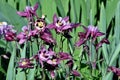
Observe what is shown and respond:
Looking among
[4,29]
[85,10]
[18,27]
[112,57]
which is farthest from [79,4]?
[4,29]

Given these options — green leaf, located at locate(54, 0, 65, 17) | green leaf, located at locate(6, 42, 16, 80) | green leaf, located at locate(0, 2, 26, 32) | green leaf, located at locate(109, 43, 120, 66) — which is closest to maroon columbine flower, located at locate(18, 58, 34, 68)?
green leaf, located at locate(6, 42, 16, 80)

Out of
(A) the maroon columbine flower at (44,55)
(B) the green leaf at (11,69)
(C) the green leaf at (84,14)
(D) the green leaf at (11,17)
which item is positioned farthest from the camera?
(C) the green leaf at (84,14)

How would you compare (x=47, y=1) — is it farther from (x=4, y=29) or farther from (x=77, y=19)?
(x=4, y=29)

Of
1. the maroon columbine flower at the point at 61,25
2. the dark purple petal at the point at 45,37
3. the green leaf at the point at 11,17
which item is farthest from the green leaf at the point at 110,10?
the dark purple petal at the point at 45,37

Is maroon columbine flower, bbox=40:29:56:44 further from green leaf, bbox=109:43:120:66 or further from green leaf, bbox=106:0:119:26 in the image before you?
green leaf, bbox=106:0:119:26

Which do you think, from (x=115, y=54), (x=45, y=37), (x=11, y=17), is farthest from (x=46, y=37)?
(x=11, y=17)

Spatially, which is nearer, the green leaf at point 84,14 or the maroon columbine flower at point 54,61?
the maroon columbine flower at point 54,61

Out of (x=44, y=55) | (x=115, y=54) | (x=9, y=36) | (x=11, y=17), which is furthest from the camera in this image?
(x=11, y=17)

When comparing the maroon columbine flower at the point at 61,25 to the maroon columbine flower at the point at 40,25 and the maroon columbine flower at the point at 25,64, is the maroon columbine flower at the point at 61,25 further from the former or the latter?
the maroon columbine flower at the point at 25,64

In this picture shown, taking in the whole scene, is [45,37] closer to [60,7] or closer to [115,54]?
[115,54]

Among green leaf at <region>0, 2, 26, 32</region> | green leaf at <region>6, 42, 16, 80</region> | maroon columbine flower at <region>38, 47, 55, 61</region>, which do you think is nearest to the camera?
maroon columbine flower at <region>38, 47, 55, 61</region>

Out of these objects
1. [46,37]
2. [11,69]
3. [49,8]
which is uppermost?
[49,8]
